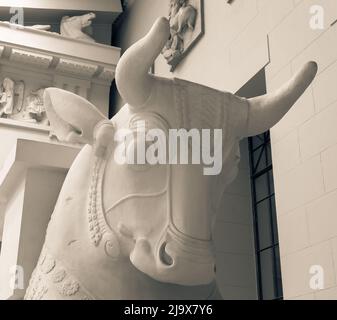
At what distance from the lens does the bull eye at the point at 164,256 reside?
1473 millimetres

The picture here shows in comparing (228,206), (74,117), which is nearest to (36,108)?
(228,206)

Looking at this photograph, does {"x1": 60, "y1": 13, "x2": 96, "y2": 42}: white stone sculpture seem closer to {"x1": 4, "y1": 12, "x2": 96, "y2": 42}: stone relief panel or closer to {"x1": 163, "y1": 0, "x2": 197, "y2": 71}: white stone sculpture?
{"x1": 4, "y1": 12, "x2": 96, "y2": 42}: stone relief panel

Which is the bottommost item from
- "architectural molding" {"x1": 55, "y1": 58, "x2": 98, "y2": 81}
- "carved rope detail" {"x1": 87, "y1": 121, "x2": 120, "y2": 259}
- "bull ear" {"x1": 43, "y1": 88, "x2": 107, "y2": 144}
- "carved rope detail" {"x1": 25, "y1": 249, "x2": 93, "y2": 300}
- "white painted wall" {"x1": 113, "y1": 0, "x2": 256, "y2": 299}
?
"carved rope detail" {"x1": 25, "y1": 249, "x2": 93, "y2": 300}

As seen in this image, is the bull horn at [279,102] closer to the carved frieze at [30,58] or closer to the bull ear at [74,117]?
the bull ear at [74,117]

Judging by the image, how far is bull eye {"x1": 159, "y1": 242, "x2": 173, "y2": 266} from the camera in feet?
4.83

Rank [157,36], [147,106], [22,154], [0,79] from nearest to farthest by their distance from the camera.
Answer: [157,36] → [147,106] → [22,154] → [0,79]

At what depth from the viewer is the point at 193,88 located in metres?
1.65

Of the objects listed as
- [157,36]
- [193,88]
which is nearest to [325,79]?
[193,88]

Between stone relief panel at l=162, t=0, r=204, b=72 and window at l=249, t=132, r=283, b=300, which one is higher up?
stone relief panel at l=162, t=0, r=204, b=72

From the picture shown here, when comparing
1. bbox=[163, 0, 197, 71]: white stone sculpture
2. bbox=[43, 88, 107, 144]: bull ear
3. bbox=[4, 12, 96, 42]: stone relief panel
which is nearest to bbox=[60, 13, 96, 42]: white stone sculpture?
bbox=[4, 12, 96, 42]: stone relief panel

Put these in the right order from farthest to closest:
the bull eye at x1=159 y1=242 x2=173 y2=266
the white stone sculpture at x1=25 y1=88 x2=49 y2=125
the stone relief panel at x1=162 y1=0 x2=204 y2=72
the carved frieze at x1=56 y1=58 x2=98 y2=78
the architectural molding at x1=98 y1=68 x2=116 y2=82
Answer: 1. the architectural molding at x1=98 y1=68 x2=116 y2=82
2. the carved frieze at x1=56 y1=58 x2=98 y2=78
3. the white stone sculpture at x1=25 y1=88 x2=49 y2=125
4. the stone relief panel at x1=162 y1=0 x2=204 y2=72
5. the bull eye at x1=159 y1=242 x2=173 y2=266

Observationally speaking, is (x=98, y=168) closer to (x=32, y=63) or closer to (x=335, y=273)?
(x=335, y=273)

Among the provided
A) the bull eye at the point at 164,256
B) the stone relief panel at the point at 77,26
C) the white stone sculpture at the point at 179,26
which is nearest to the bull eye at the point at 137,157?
the bull eye at the point at 164,256

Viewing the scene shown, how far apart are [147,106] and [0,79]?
492 centimetres
